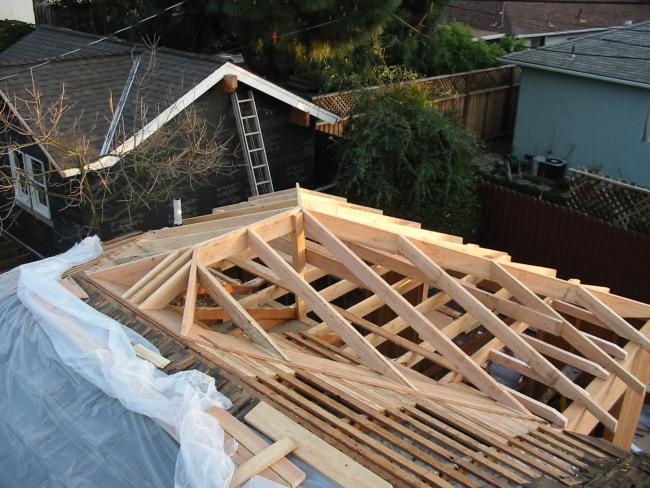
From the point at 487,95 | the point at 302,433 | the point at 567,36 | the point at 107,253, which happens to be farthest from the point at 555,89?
the point at 302,433

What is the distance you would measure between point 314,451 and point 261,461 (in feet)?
1.33

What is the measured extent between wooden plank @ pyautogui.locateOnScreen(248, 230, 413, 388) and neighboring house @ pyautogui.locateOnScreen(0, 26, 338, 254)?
4.72 m

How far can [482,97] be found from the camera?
812 inches

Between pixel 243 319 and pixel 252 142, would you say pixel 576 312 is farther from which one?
pixel 252 142

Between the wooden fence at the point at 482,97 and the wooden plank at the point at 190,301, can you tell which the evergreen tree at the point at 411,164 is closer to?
the wooden fence at the point at 482,97

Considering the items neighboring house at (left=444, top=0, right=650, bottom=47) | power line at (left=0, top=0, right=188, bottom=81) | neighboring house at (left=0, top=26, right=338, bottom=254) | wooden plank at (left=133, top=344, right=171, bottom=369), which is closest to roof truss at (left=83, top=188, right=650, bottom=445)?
wooden plank at (left=133, top=344, right=171, bottom=369)

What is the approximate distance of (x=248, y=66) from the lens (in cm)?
1733

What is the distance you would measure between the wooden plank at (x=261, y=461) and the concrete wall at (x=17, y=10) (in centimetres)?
1930

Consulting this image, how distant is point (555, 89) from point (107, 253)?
13.7 metres

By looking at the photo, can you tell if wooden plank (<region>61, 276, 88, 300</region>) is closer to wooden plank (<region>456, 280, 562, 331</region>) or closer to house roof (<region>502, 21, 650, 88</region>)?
wooden plank (<region>456, 280, 562, 331</region>)

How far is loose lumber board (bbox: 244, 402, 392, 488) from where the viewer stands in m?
4.51

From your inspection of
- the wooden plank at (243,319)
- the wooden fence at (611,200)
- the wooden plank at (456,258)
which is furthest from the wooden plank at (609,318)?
the wooden fence at (611,200)

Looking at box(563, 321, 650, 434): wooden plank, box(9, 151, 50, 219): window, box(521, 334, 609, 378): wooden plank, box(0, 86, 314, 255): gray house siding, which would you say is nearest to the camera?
box(563, 321, 650, 434): wooden plank

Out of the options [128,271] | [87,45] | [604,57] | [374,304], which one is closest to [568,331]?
[374,304]
